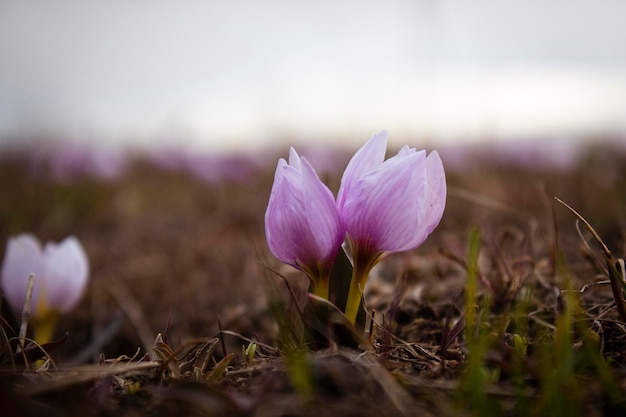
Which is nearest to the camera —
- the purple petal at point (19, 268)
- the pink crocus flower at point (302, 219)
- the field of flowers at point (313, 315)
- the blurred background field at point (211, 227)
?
the field of flowers at point (313, 315)

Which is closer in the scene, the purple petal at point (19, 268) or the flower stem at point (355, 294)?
the flower stem at point (355, 294)

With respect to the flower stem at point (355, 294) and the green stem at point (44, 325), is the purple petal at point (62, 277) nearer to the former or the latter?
the green stem at point (44, 325)

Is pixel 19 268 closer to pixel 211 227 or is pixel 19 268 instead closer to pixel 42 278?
pixel 42 278

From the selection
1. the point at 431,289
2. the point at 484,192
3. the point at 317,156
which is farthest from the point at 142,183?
the point at 431,289

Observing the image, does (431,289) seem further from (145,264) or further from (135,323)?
(145,264)

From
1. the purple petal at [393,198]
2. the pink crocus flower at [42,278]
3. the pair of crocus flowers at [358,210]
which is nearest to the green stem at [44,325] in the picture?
the pink crocus flower at [42,278]

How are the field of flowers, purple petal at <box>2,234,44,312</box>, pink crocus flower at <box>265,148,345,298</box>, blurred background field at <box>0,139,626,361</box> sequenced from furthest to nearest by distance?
blurred background field at <box>0,139,626,361</box>
purple petal at <box>2,234,44,312</box>
pink crocus flower at <box>265,148,345,298</box>
the field of flowers

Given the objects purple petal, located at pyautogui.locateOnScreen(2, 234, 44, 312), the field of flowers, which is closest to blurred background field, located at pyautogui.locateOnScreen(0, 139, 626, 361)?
the field of flowers

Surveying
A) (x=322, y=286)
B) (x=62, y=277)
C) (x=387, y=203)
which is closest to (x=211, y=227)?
(x=62, y=277)

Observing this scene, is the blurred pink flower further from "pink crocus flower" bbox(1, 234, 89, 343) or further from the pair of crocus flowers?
the pair of crocus flowers
